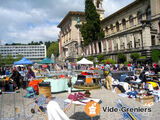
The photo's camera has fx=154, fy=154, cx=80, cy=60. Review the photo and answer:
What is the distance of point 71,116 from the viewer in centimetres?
609

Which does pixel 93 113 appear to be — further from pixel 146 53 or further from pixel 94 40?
pixel 94 40

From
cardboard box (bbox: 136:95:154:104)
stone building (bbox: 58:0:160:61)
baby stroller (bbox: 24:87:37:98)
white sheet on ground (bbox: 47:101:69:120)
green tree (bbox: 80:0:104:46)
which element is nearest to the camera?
white sheet on ground (bbox: 47:101:69:120)

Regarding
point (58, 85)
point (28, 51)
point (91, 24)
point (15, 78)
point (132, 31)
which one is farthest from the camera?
point (28, 51)

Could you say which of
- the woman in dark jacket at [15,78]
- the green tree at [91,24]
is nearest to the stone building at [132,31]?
the green tree at [91,24]

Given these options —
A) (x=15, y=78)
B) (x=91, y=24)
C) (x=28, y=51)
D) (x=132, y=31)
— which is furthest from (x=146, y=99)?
(x=28, y=51)

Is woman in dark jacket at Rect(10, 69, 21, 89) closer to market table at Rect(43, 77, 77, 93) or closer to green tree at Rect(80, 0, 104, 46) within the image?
market table at Rect(43, 77, 77, 93)

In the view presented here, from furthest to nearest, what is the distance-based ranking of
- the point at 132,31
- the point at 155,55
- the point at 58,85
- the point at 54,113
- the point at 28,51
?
the point at 28,51 → the point at 132,31 → the point at 155,55 → the point at 58,85 → the point at 54,113

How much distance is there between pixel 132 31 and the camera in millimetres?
30750

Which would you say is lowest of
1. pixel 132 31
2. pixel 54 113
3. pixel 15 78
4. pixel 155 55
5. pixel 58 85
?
pixel 58 85

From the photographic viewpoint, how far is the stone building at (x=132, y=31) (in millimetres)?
27569

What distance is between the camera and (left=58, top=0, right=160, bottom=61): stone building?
2757 centimetres

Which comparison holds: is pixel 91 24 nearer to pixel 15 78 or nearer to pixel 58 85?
pixel 15 78

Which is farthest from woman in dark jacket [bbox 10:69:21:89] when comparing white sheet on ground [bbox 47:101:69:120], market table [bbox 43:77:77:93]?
white sheet on ground [bbox 47:101:69:120]

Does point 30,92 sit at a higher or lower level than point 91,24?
lower
